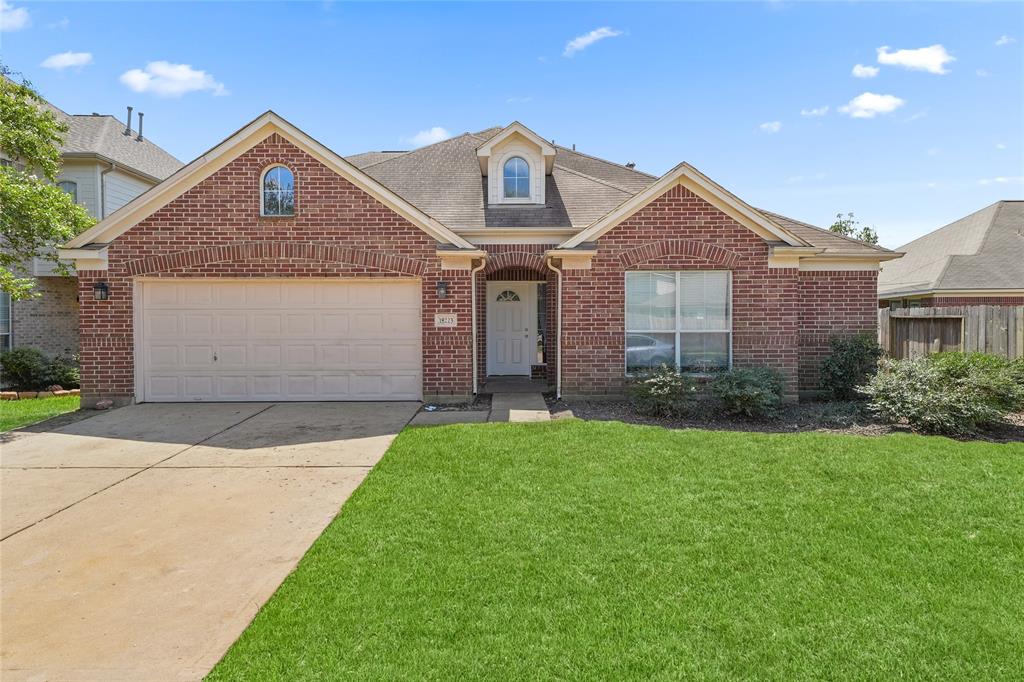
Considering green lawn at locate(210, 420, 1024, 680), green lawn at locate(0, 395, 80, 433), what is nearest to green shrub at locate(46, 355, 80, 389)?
green lawn at locate(0, 395, 80, 433)

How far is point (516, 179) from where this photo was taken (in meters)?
13.1

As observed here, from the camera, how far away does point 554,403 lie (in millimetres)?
10711

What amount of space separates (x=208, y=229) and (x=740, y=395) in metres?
9.89

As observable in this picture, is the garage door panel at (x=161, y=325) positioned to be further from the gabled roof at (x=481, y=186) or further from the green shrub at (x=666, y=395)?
the green shrub at (x=666, y=395)

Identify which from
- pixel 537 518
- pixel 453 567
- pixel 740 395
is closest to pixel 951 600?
pixel 537 518

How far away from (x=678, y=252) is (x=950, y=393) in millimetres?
4721

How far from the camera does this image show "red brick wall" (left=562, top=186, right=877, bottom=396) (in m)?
10.7

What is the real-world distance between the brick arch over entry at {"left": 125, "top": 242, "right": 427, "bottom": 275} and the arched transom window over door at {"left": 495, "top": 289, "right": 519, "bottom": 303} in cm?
376

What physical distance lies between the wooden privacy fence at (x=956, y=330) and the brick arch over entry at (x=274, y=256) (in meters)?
10.2

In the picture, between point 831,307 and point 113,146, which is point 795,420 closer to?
point 831,307

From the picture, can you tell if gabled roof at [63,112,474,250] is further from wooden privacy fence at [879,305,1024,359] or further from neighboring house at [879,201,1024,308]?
neighboring house at [879,201,1024,308]

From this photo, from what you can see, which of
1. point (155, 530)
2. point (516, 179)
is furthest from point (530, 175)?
point (155, 530)

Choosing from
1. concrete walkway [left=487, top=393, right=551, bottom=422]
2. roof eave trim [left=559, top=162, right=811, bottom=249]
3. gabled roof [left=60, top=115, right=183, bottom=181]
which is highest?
gabled roof [left=60, top=115, right=183, bottom=181]

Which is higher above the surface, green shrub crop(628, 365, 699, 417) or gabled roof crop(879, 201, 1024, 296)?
gabled roof crop(879, 201, 1024, 296)
